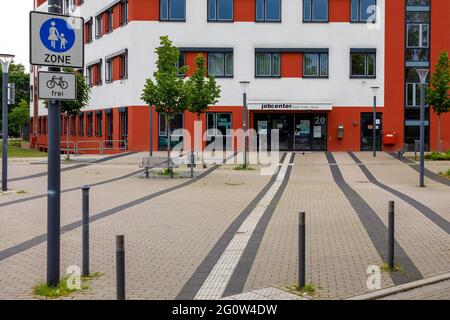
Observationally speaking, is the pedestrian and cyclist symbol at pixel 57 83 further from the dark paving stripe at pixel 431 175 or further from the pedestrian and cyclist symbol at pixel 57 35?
the dark paving stripe at pixel 431 175

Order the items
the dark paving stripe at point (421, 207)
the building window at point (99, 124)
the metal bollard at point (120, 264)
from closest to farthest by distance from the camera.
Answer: the metal bollard at point (120, 264) → the dark paving stripe at point (421, 207) → the building window at point (99, 124)

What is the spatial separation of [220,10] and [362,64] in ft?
29.5

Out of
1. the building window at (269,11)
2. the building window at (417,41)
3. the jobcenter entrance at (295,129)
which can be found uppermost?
the building window at (269,11)

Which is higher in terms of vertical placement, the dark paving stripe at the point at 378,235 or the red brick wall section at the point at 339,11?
the red brick wall section at the point at 339,11

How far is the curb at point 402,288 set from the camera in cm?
667

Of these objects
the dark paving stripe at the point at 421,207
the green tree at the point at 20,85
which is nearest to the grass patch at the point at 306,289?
the dark paving stripe at the point at 421,207

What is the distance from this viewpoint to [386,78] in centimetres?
3738

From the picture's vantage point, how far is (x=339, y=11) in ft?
122

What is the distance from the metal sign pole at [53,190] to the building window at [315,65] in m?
31.3

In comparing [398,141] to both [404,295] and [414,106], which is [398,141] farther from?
[404,295]

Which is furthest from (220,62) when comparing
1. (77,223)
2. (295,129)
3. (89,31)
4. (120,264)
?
(120,264)
